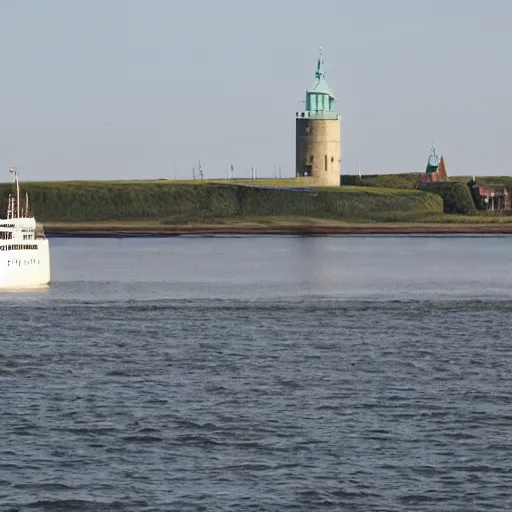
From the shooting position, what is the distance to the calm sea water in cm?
3259

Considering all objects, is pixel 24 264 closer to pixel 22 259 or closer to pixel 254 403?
pixel 22 259

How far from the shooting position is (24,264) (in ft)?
302

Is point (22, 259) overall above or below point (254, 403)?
above

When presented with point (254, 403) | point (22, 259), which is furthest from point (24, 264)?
point (254, 403)

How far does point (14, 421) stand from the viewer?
3975cm

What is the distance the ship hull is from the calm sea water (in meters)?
6.94

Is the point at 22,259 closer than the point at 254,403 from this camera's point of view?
No

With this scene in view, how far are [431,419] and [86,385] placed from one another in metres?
11.9

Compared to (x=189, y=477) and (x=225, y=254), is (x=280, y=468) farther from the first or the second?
(x=225, y=254)

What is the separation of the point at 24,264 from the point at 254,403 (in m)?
51.2

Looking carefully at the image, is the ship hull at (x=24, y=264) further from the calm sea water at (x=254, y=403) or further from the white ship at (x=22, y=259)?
the calm sea water at (x=254, y=403)

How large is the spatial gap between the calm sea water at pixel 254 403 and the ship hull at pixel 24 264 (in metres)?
6.94

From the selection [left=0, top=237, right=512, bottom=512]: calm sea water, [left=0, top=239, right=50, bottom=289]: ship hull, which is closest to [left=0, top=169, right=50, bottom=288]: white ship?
[left=0, top=239, right=50, bottom=289]: ship hull

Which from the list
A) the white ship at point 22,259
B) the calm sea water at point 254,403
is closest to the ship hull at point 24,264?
the white ship at point 22,259
